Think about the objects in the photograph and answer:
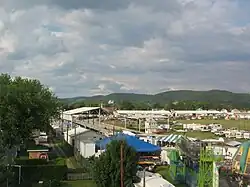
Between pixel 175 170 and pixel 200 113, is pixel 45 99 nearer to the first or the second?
pixel 175 170

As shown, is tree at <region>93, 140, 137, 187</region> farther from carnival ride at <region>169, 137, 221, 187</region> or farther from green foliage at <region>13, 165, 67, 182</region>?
green foliage at <region>13, 165, 67, 182</region>

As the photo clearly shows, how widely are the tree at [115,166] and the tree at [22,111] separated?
14287mm

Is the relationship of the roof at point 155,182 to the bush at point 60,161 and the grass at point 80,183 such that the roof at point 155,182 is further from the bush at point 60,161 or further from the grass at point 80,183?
the bush at point 60,161

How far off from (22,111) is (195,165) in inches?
703

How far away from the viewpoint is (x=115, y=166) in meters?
23.7

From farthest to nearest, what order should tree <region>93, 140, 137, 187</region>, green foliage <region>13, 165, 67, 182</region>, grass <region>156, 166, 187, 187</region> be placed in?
green foliage <region>13, 165, 67, 182</region>, grass <region>156, 166, 187, 187</region>, tree <region>93, 140, 137, 187</region>

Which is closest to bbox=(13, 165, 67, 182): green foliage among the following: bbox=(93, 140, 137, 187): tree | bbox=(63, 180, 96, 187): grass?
bbox=(63, 180, 96, 187): grass

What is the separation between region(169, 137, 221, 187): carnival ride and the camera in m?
24.8

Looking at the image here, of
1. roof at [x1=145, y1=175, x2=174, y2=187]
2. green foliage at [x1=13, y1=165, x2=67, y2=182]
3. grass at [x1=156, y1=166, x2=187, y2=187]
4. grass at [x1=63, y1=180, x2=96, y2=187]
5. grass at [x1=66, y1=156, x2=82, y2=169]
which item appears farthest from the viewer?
grass at [x1=66, y1=156, x2=82, y2=169]

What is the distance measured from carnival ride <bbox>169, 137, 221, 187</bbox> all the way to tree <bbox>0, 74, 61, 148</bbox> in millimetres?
13568

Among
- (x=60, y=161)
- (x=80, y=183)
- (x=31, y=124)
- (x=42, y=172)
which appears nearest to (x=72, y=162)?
(x=60, y=161)

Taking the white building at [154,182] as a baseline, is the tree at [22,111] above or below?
above

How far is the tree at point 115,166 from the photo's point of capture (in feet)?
77.5

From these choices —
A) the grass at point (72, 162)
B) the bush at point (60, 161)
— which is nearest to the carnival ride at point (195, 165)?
the grass at point (72, 162)
